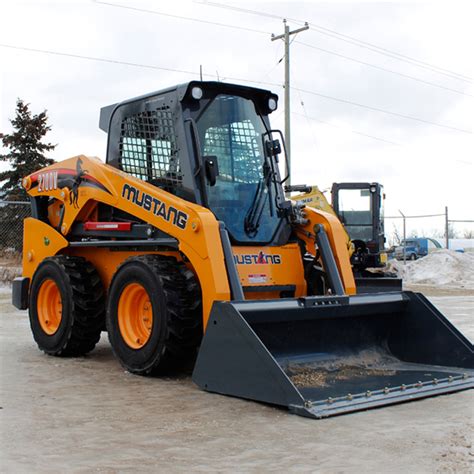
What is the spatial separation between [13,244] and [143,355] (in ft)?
46.6

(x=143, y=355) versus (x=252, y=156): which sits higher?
(x=252, y=156)

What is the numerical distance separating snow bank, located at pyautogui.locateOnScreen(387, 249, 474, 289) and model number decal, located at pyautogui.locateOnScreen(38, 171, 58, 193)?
61.6ft

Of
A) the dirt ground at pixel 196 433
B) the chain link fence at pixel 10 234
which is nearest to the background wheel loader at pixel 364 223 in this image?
the chain link fence at pixel 10 234

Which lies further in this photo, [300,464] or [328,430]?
[328,430]

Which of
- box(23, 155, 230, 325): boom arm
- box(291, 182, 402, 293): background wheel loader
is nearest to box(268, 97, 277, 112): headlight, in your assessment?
box(23, 155, 230, 325): boom arm

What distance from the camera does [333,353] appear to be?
6.72 meters

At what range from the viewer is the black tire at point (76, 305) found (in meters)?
7.69

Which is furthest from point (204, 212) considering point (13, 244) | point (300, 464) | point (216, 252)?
point (13, 244)

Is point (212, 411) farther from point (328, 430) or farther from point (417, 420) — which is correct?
point (417, 420)

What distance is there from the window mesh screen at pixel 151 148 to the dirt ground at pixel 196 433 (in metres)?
2.02

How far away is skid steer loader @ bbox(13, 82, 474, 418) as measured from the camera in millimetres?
5930

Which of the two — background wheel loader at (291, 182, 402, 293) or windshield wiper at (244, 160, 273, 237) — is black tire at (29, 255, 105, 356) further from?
background wheel loader at (291, 182, 402, 293)

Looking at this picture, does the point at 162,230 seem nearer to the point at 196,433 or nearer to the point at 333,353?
the point at 333,353

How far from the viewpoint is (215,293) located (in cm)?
615
